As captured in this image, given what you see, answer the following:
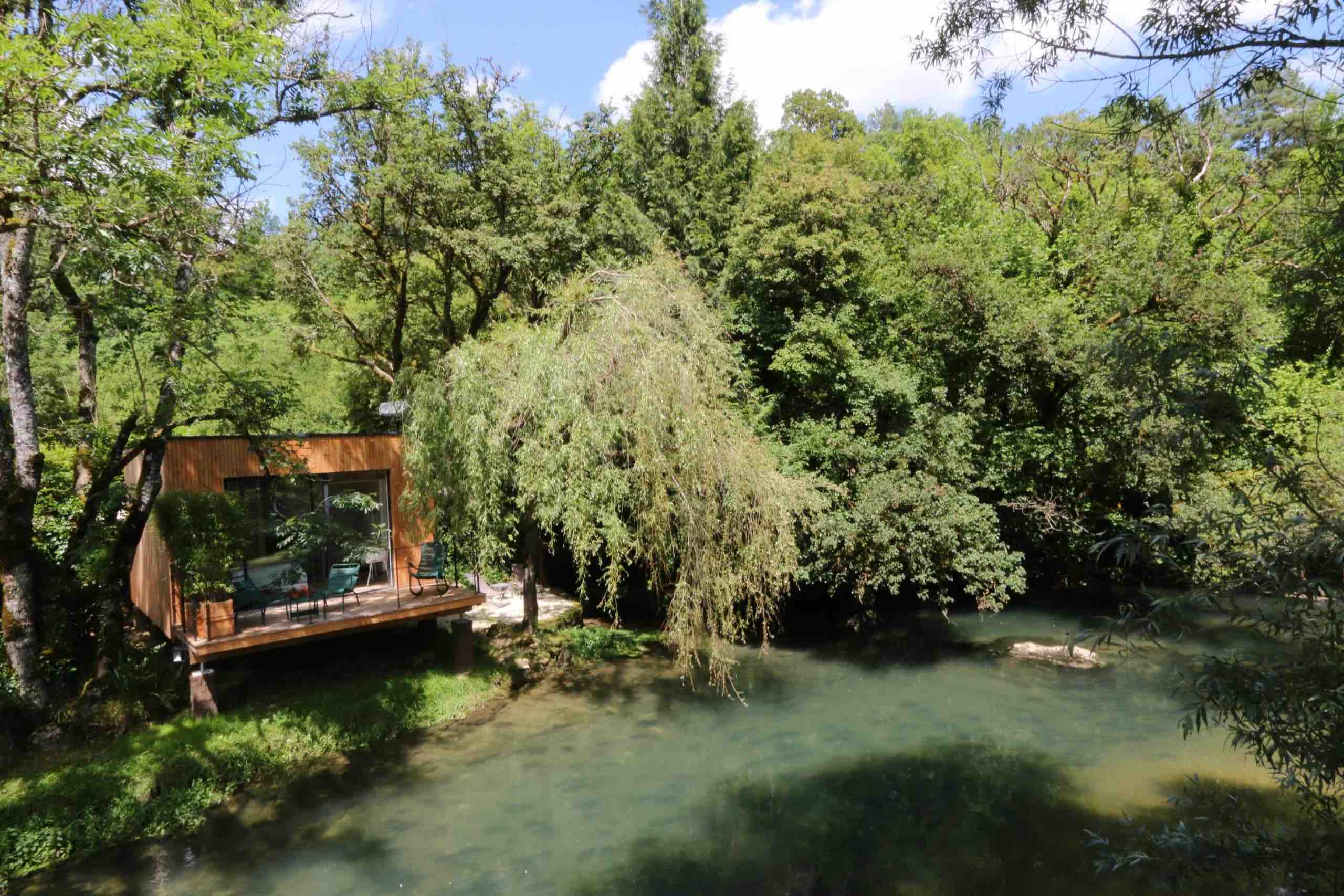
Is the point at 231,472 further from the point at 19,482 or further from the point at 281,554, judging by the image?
the point at 19,482

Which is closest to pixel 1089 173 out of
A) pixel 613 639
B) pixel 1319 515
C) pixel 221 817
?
pixel 613 639

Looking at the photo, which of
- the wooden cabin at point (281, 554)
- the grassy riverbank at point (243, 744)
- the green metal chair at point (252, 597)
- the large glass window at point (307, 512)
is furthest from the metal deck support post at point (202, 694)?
the large glass window at point (307, 512)

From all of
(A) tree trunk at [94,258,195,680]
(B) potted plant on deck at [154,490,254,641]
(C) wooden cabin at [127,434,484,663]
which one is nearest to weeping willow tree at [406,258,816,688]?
(C) wooden cabin at [127,434,484,663]

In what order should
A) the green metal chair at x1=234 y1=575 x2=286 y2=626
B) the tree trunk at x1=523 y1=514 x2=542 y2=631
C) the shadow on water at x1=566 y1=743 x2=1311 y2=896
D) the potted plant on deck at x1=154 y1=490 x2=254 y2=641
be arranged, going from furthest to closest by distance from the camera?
1. the tree trunk at x1=523 y1=514 x2=542 y2=631
2. the green metal chair at x1=234 y1=575 x2=286 y2=626
3. the potted plant on deck at x1=154 y1=490 x2=254 y2=641
4. the shadow on water at x1=566 y1=743 x2=1311 y2=896

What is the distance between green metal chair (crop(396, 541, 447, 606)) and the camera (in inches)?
529

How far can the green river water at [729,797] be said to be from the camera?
8.41 metres

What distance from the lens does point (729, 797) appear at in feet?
33.5

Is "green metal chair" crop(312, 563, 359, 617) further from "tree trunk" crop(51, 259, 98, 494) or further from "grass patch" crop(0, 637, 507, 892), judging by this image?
"tree trunk" crop(51, 259, 98, 494)

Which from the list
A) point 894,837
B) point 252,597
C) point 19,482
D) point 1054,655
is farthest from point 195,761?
point 1054,655

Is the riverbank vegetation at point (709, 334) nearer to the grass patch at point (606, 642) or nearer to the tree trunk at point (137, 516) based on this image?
the tree trunk at point (137, 516)

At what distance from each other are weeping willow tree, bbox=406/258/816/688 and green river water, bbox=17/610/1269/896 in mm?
1758

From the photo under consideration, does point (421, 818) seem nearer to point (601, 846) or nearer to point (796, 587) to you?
point (601, 846)

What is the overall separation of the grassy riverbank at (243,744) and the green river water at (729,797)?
0.39m

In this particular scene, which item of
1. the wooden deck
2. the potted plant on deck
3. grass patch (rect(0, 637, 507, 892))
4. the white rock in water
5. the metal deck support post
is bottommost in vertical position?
the white rock in water
